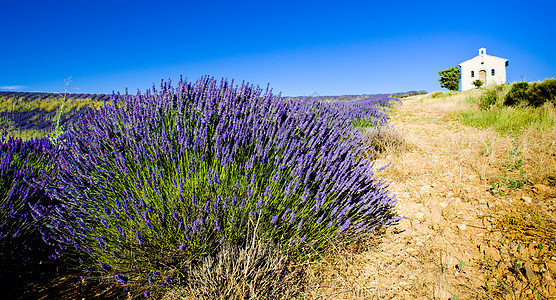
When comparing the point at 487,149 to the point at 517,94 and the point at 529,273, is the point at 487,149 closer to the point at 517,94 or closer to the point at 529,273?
the point at 529,273

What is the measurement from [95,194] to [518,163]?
163 inches

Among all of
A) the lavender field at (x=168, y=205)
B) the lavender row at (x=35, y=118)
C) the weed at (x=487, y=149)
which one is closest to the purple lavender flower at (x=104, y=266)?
the lavender field at (x=168, y=205)

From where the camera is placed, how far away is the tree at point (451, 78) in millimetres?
34219

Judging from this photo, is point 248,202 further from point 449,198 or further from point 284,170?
point 449,198

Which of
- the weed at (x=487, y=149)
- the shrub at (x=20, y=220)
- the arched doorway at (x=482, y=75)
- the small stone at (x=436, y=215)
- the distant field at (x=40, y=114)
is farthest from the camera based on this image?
the arched doorway at (x=482, y=75)

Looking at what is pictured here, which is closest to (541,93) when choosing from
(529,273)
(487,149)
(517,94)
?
(517,94)

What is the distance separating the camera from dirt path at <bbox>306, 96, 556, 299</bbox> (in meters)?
1.53

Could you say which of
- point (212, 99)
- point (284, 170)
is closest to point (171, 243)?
point (284, 170)

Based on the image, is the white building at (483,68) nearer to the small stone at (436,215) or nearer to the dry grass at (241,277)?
the small stone at (436,215)

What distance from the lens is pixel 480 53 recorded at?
1244 inches

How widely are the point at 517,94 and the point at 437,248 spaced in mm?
6980

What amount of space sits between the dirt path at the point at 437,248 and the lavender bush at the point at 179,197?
0.29 metres

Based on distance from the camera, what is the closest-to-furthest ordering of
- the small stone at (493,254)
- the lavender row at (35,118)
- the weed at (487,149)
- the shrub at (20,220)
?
1. the shrub at (20,220)
2. the small stone at (493,254)
3. the weed at (487,149)
4. the lavender row at (35,118)

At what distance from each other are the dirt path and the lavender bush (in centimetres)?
29
